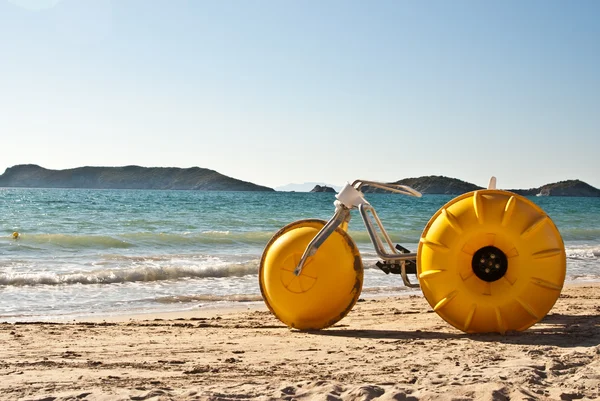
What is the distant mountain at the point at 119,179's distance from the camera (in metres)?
147

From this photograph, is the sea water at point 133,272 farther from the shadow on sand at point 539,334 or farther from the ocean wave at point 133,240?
the shadow on sand at point 539,334

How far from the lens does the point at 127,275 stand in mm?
11523

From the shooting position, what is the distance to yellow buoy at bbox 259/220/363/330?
625 centimetres

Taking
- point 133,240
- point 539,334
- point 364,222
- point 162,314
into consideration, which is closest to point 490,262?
point 539,334

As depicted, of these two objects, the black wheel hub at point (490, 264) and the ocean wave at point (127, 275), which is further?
the ocean wave at point (127, 275)

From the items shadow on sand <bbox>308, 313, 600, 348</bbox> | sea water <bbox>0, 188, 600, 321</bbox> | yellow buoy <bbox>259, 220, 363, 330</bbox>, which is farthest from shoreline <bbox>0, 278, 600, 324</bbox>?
shadow on sand <bbox>308, 313, 600, 348</bbox>

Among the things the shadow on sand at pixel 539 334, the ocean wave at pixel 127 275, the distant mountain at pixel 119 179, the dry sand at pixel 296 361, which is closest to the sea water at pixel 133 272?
the ocean wave at pixel 127 275

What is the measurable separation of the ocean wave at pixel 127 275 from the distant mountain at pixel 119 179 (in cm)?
12786

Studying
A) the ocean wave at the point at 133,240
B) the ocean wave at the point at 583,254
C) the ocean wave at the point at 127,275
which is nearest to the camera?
the ocean wave at the point at 127,275

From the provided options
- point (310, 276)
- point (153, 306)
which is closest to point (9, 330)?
point (153, 306)

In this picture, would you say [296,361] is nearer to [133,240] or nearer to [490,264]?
[490,264]

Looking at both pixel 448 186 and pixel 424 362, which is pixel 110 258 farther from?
pixel 448 186

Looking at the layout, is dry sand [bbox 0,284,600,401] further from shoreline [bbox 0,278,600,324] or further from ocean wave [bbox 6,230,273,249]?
ocean wave [bbox 6,230,273,249]

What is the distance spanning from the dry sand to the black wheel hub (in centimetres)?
55
